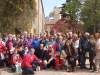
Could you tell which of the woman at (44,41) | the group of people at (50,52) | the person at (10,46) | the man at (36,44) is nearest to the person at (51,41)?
the group of people at (50,52)

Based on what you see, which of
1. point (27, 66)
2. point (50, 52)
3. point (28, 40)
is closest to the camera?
point (27, 66)

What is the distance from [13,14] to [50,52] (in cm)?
1230

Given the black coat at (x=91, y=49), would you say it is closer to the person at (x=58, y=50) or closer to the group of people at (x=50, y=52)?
the group of people at (x=50, y=52)

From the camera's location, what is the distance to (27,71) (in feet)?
34.5

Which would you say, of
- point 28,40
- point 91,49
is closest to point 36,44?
point 28,40

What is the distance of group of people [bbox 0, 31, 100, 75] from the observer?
11.1 metres

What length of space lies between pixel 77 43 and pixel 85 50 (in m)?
0.54

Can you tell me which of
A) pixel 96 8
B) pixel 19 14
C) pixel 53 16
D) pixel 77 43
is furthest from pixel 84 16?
pixel 53 16

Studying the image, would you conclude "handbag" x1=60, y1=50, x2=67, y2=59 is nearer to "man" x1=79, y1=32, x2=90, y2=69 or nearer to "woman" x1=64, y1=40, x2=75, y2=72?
"woman" x1=64, y1=40, x2=75, y2=72

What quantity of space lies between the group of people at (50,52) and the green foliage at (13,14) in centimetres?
1013

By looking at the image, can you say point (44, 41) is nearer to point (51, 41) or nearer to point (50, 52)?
point (51, 41)

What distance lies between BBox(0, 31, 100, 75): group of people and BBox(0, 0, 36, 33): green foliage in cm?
1013

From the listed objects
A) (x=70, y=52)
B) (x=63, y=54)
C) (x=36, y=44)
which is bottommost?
(x=63, y=54)

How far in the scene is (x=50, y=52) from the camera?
11.8 metres
